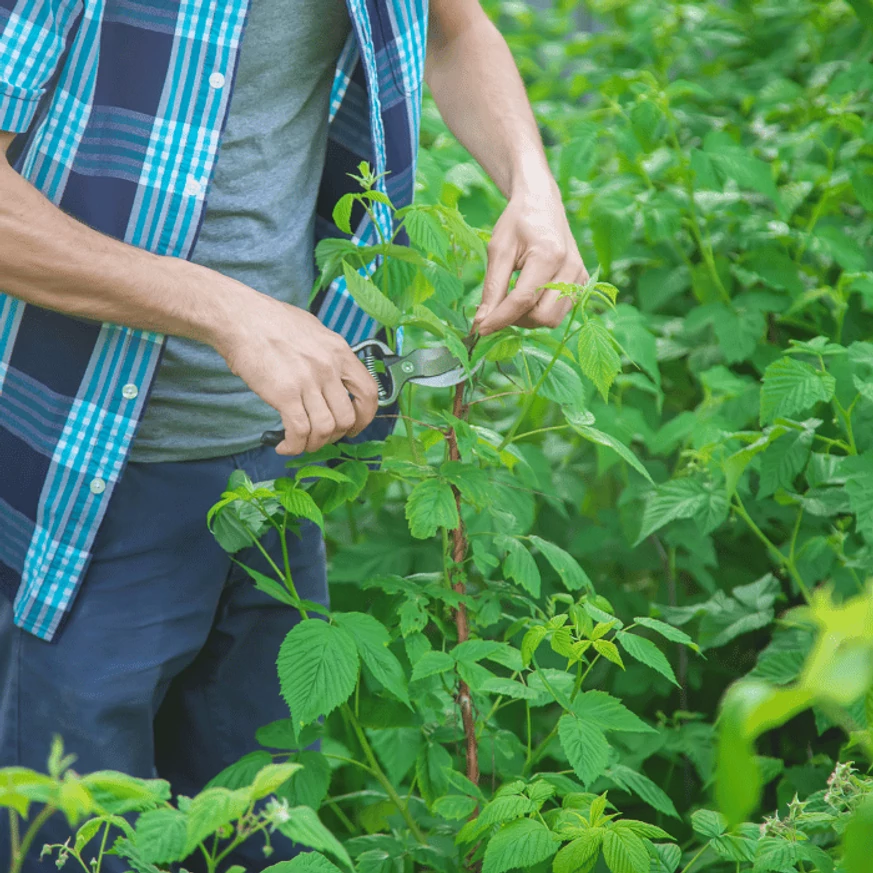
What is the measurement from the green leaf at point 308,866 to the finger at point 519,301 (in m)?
0.59

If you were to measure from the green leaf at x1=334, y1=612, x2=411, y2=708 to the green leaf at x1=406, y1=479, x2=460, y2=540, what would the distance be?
0.11 m

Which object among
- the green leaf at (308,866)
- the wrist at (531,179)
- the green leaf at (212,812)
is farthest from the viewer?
the wrist at (531,179)

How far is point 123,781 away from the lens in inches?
25.8

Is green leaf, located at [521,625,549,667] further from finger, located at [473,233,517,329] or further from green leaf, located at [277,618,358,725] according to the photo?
finger, located at [473,233,517,329]

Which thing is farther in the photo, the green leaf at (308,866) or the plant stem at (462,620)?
the plant stem at (462,620)

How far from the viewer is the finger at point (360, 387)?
1.14 metres

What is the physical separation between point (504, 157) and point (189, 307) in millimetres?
564

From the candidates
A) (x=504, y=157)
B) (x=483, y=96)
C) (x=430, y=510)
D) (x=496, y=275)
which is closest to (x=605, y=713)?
(x=430, y=510)

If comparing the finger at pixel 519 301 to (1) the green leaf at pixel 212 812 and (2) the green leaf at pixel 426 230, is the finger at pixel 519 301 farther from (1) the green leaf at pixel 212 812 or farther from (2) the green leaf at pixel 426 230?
(1) the green leaf at pixel 212 812

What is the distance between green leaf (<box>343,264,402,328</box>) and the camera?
115 cm

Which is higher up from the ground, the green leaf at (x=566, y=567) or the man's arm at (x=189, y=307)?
the man's arm at (x=189, y=307)

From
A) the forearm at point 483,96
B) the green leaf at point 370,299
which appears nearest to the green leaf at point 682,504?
the forearm at point 483,96

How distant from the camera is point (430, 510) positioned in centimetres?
118

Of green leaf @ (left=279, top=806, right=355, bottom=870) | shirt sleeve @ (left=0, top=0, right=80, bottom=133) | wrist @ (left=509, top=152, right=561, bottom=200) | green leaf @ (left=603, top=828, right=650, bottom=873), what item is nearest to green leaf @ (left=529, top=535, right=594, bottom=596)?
green leaf @ (left=603, top=828, right=650, bottom=873)
